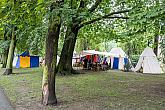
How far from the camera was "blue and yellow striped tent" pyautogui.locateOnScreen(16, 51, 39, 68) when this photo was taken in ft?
120

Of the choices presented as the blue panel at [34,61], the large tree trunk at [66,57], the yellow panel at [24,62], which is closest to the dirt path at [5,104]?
the large tree trunk at [66,57]

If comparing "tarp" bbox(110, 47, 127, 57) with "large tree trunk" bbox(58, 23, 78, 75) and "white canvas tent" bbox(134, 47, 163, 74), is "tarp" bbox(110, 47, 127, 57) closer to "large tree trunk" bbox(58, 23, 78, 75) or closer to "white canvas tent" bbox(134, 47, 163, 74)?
"white canvas tent" bbox(134, 47, 163, 74)

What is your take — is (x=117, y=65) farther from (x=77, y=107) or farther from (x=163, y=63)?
(x=77, y=107)

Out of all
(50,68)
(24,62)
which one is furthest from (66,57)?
(24,62)

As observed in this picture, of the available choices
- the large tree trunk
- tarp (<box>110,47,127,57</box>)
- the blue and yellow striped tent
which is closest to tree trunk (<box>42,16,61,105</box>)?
the large tree trunk

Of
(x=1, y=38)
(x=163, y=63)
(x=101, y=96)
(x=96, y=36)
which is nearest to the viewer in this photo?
(x=101, y=96)

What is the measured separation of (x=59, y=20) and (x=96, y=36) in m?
14.6

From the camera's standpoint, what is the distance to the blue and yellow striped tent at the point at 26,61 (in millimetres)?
36625

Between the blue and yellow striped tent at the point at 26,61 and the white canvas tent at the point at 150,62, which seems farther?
the blue and yellow striped tent at the point at 26,61

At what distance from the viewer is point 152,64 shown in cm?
2778

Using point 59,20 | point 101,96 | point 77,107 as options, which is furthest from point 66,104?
point 59,20

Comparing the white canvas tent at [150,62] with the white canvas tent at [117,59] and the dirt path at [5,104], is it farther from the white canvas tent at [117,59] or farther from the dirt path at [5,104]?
the dirt path at [5,104]

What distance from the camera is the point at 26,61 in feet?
122

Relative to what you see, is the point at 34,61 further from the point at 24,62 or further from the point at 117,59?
the point at 117,59
